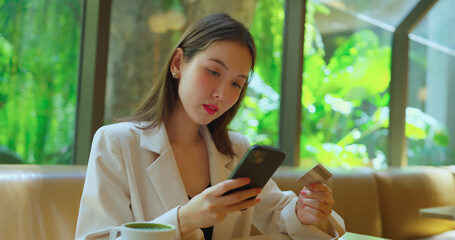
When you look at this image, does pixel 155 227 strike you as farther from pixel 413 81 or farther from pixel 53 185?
pixel 413 81

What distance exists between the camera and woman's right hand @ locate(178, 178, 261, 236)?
47.3 inches

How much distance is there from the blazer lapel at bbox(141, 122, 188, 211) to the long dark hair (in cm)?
8

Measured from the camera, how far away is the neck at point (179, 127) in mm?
1822

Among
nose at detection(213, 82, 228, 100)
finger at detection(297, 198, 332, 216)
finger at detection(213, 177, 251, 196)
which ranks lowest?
finger at detection(297, 198, 332, 216)

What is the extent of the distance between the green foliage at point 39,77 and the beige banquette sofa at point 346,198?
0.77 meters

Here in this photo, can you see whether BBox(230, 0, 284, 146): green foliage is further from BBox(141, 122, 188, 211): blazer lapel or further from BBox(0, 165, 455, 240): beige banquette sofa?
BBox(141, 122, 188, 211): blazer lapel

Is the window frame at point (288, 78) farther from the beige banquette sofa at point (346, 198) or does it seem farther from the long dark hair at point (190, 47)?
the long dark hair at point (190, 47)

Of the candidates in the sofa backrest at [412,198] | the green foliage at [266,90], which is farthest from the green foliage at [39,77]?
the sofa backrest at [412,198]

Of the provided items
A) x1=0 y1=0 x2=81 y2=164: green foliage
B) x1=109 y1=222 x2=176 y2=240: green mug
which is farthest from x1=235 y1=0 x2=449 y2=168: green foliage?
x1=109 y1=222 x2=176 y2=240: green mug

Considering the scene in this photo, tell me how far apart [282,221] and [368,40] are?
11.4ft

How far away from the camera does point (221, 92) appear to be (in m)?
1.56

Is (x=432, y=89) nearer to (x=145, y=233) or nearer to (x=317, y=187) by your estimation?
(x=317, y=187)

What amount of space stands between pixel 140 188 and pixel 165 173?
0.31 feet

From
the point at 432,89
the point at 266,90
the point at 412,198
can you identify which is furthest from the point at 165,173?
the point at 432,89
